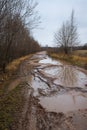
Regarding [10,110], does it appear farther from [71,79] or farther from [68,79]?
[71,79]

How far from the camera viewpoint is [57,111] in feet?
26.6

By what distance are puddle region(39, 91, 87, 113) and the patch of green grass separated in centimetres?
110

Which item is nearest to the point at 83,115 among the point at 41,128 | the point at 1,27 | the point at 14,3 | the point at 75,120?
the point at 75,120

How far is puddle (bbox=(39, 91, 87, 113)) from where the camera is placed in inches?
332

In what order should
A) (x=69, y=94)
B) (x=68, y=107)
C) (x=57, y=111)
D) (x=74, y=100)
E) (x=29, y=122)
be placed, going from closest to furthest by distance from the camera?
1. (x=29, y=122)
2. (x=57, y=111)
3. (x=68, y=107)
4. (x=74, y=100)
5. (x=69, y=94)

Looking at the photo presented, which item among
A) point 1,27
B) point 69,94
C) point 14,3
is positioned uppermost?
point 14,3

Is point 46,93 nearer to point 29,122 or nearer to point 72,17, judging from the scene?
point 29,122

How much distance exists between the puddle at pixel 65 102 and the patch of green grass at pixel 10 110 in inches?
43.2

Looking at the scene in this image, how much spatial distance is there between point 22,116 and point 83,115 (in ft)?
6.88

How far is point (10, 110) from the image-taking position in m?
7.77

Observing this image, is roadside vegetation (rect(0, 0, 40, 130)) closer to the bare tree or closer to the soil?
the soil

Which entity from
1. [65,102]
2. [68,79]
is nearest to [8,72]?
[68,79]

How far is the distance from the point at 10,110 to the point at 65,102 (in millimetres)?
2766

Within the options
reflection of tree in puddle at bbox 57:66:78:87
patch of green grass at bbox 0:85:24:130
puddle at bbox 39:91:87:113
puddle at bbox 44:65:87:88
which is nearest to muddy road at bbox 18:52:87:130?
puddle at bbox 39:91:87:113
